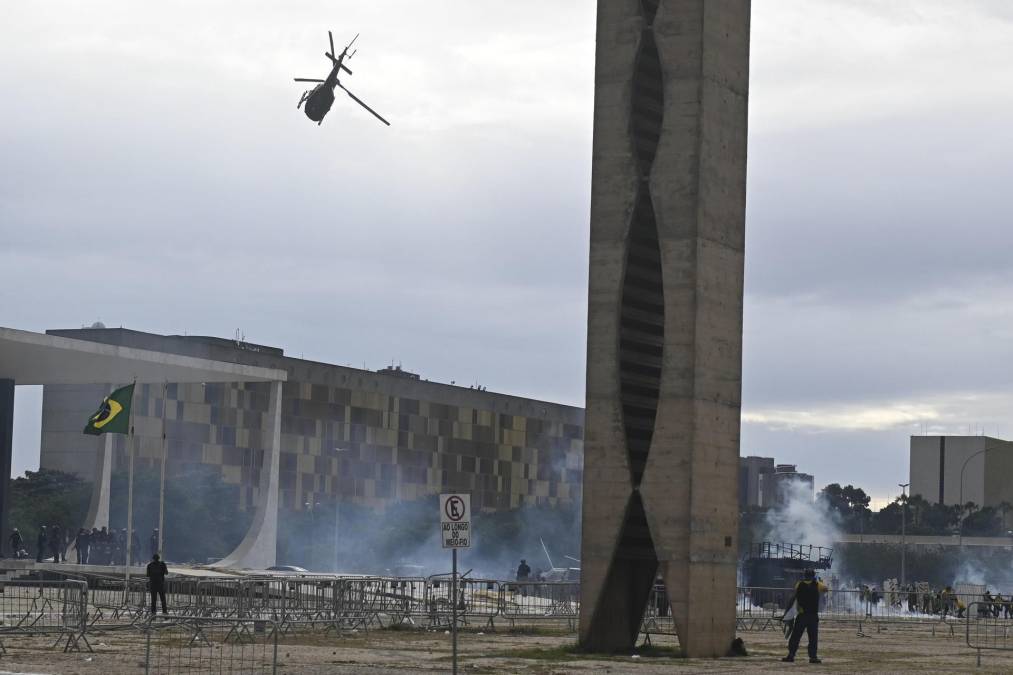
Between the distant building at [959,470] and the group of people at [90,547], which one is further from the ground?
the distant building at [959,470]

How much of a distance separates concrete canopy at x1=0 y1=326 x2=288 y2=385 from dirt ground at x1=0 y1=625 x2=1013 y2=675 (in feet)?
97.4

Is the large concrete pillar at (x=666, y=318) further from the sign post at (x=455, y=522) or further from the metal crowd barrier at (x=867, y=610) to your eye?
the metal crowd barrier at (x=867, y=610)

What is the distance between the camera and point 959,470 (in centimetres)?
18212

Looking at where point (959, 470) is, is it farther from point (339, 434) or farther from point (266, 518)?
point (266, 518)

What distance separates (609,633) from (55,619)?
14.1 meters

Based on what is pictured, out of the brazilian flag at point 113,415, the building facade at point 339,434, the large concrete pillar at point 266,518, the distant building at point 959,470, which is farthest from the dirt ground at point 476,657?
the distant building at point 959,470

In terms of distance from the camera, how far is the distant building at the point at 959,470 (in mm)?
178500

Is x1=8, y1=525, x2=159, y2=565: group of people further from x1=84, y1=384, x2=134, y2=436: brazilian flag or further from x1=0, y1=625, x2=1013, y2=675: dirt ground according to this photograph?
x1=0, y1=625, x2=1013, y2=675: dirt ground

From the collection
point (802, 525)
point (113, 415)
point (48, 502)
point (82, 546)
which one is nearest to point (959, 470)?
point (802, 525)

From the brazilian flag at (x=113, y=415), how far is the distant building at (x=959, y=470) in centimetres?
13684

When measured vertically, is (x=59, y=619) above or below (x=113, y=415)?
below

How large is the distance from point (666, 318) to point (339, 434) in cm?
11046

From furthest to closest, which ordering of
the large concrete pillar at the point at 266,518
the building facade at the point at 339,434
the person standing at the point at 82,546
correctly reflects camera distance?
the building facade at the point at 339,434, the large concrete pillar at the point at 266,518, the person standing at the point at 82,546

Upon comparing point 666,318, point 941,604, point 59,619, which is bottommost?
point 941,604
